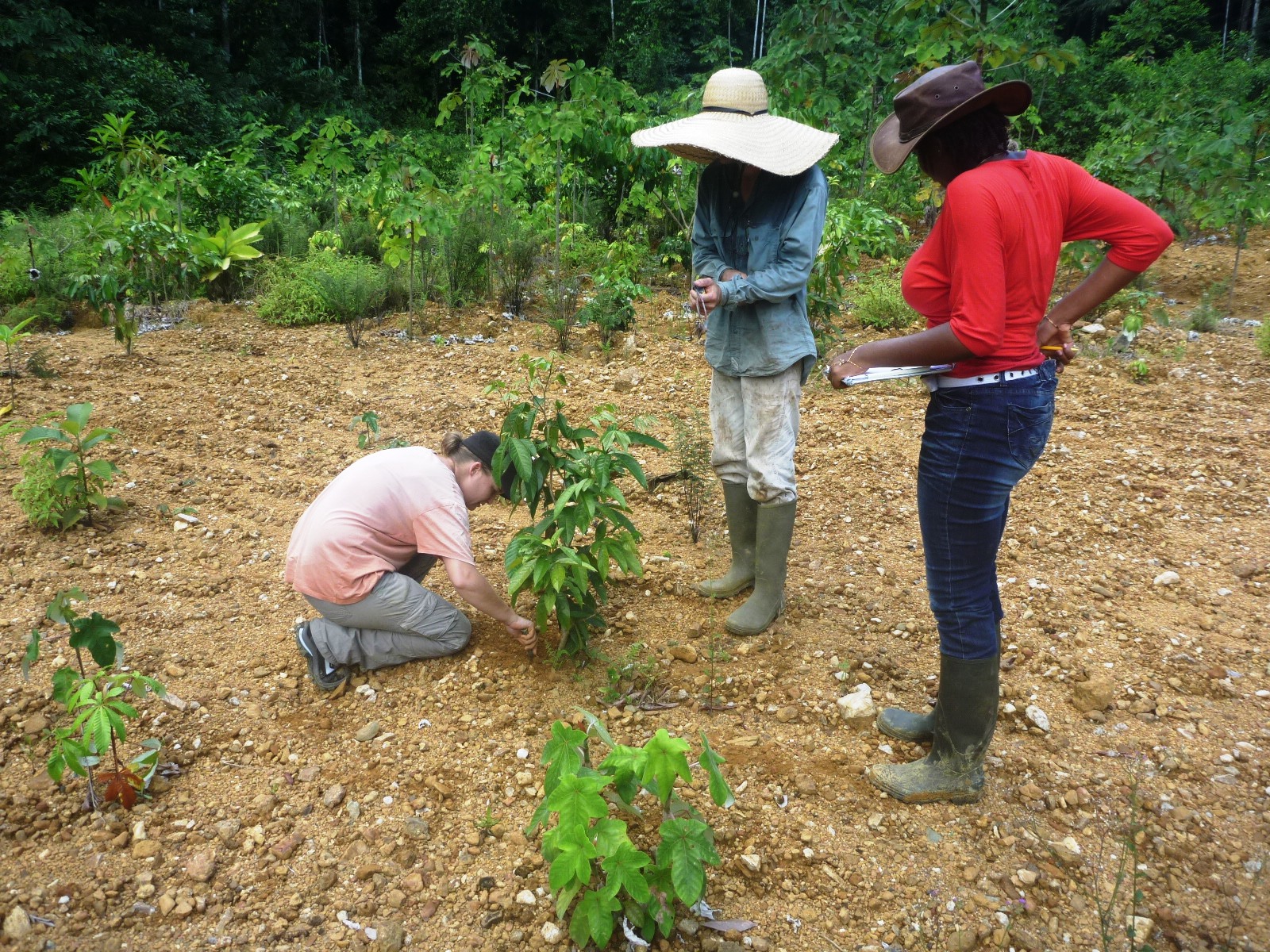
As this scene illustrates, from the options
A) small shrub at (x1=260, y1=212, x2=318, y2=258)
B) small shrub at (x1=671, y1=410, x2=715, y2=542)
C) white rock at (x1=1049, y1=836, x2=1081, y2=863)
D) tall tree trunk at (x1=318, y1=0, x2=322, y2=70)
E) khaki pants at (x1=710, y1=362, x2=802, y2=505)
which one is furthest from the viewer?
tall tree trunk at (x1=318, y1=0, x2=322, y2=70)

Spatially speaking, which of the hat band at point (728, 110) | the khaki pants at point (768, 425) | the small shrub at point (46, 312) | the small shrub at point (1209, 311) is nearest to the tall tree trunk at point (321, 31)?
the small shrub at point (46, 312)

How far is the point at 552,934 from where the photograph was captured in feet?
6.00

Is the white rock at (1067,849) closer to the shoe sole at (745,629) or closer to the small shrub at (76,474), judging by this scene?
the shoe sole at (745,629)

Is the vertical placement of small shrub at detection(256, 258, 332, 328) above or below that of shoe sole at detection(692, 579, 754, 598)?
above

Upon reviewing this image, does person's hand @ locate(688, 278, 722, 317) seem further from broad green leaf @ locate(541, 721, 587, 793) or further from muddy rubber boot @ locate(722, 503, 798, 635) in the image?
broad green leaf @ locate(541, 721, 587, 793)

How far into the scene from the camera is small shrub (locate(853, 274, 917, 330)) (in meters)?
5.63

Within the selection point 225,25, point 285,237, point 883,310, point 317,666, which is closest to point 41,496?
point 317,666

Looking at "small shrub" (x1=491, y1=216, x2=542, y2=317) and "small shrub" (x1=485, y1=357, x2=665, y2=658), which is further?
"small shrub" (x1=491, y1=216, x2=542, y2=317)

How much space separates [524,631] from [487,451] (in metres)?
0.55

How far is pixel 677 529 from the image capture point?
358 centimetres


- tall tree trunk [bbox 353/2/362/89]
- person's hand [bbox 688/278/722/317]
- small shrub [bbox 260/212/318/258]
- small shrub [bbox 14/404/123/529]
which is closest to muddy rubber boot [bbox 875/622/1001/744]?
person's hand [bbox 688/278/722/317]

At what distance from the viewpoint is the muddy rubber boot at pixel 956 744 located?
6.75 feet

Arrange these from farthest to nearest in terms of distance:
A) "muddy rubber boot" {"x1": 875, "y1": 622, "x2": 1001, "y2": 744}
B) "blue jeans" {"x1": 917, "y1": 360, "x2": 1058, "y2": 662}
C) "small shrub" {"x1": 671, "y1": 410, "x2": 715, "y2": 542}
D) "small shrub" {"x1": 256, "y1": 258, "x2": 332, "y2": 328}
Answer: "small shrub" {"x1": 256, "y1": 258, "x2": 332, "y2": 328}
"small shrub" {"x1": 671, "y1": 410, "x2": 715, "y2": 542}
"muddy rubber boot" {"x1": 875, "y1": 622, "x2": 1001, "y2": 744}
"blue jeans" {"x1": 917, "y1": 360, "x2": 1058, "y2": 662}

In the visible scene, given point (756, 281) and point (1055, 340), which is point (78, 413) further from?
point (1055, 340)
